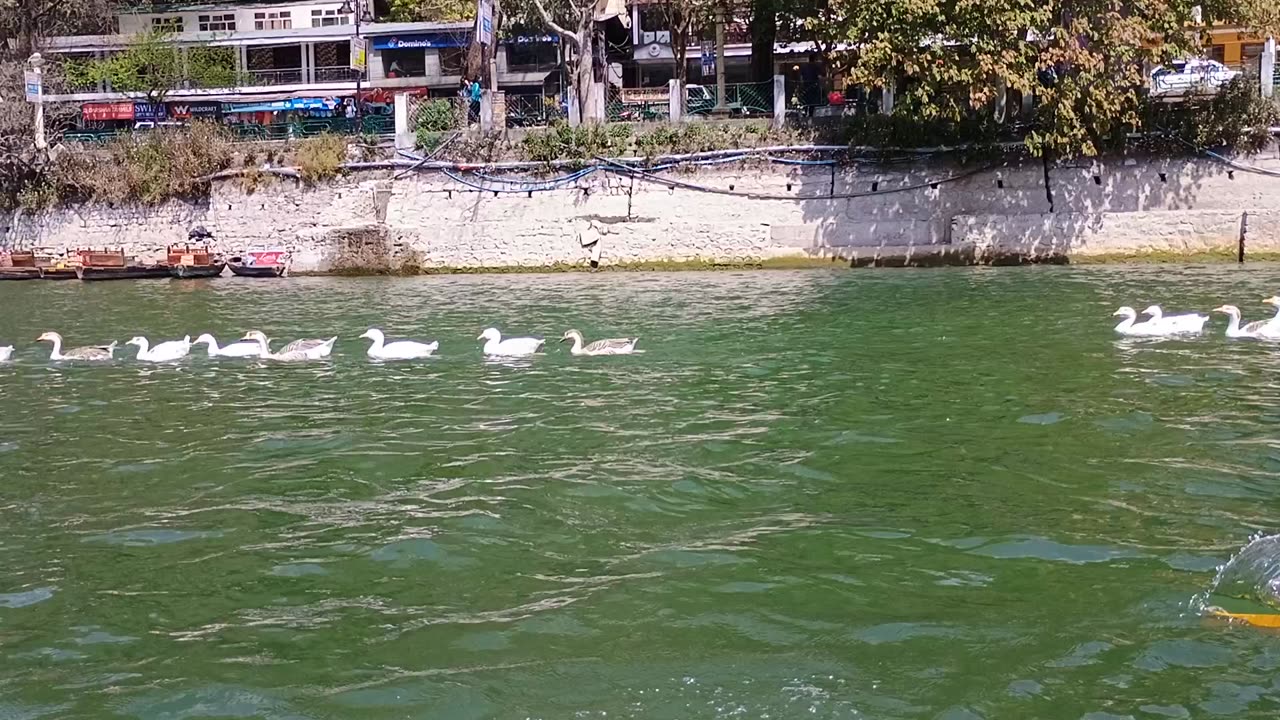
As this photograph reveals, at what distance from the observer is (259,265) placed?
96.4 feet

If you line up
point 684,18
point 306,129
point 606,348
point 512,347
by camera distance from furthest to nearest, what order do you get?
point 684,18 < point 306,129 < point 512,347 < point 606,348

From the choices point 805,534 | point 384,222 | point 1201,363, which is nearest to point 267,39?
point 384,222

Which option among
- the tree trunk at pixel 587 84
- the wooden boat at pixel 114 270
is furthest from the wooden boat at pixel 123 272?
the tree trunk at pixel 587 84

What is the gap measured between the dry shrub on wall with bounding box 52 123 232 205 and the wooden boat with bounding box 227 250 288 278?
9.88 feet

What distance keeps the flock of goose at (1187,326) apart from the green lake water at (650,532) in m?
0.36

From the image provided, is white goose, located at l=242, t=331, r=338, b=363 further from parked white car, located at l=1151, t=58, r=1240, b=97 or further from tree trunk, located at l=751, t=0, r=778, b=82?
parked white car, located at l=1151, t=58, r=1240, b=97

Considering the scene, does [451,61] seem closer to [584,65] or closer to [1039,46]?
[584,65]

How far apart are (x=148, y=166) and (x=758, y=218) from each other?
15056 mm

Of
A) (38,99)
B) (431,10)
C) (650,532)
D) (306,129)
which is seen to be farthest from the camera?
(431,10)

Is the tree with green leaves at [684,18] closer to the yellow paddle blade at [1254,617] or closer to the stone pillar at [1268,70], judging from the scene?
the stone pillar at [1268,70]

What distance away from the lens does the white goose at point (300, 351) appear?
15969 millimetres

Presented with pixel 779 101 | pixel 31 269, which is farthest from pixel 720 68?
pixel 31 269

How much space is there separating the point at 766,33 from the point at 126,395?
24.0m

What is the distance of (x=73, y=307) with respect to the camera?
75.2ft
